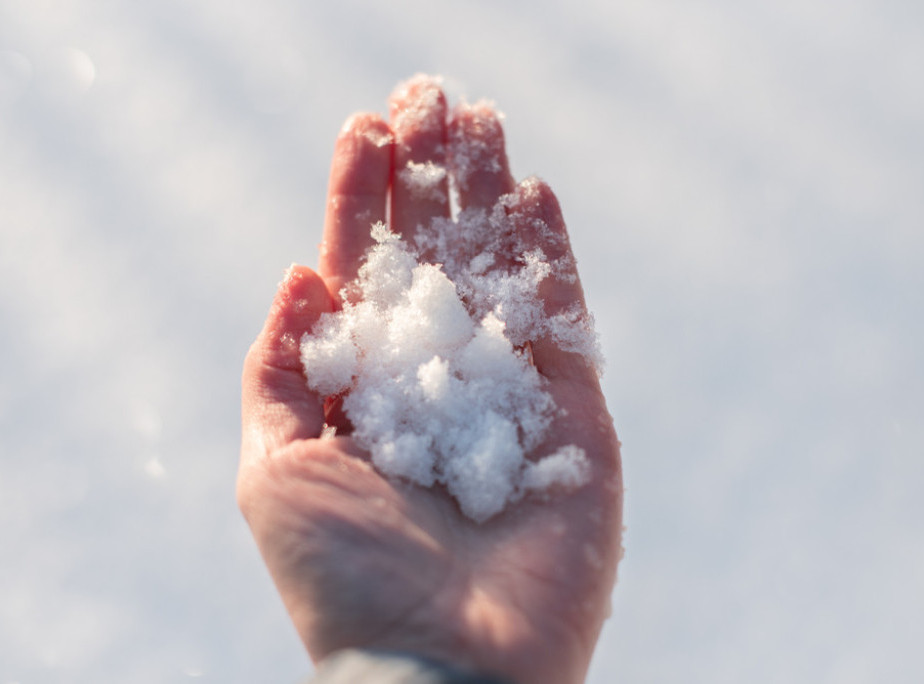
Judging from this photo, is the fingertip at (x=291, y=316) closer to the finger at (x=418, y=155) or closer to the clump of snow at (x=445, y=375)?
the clump of snow at (x=445, y=375)

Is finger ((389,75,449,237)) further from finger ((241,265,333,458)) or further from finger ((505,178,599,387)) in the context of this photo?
finger ((241,265,333,458))

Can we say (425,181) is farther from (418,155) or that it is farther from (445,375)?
(445,375)

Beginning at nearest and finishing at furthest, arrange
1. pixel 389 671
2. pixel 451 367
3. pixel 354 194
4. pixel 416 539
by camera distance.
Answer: pixel 389 671 → pixel 416 539 → pixel 451 367 → pixel 354 194

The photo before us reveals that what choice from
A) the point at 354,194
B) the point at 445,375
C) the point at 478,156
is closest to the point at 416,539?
the point at 445,375

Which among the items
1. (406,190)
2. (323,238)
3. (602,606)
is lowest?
(602,606)

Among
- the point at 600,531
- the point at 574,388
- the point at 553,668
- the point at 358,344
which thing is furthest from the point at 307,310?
the point at 553,668

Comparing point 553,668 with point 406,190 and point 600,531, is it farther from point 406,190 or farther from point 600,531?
point 406,190
